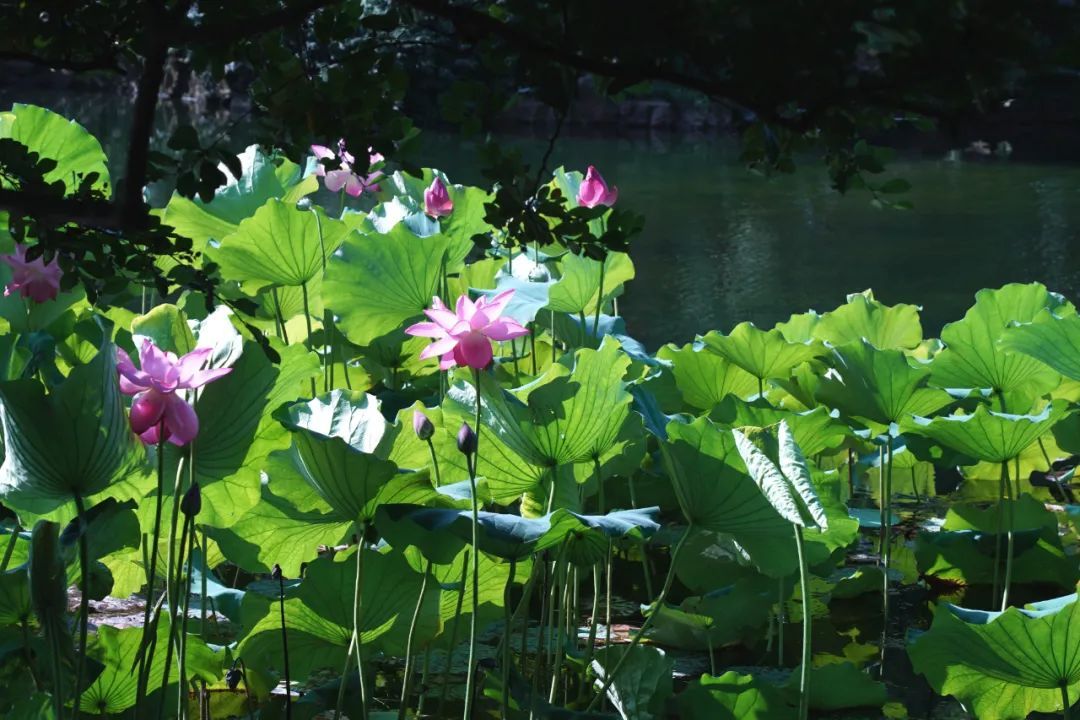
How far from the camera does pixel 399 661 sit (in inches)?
66.9

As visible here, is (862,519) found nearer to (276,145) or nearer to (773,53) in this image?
(276,145)

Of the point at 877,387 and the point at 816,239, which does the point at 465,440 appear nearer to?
the point at 877,387

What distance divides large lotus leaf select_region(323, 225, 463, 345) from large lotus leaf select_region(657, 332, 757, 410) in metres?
0.37

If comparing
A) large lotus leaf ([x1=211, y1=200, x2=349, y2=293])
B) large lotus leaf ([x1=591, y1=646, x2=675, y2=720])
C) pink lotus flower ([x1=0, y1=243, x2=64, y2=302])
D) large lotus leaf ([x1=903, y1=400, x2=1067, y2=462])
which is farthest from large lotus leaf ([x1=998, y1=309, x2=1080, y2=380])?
pink lotus flower ([x1=0, y1=243, x2=64, y2=302])

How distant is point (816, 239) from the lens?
647cm

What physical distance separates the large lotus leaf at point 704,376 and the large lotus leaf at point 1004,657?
673mm

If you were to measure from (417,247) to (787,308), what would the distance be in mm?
3022

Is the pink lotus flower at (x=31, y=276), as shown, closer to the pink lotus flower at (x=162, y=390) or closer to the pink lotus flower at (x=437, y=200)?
the pink lotus flower at (x=162, y=390)

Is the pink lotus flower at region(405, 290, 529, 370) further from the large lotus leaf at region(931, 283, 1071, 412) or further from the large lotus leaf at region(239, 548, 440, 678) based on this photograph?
the large lotus leaf at region(931, 283, 1071, 412)

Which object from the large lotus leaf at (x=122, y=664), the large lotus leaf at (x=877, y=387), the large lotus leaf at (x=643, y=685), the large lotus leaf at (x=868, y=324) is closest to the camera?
the large lotus leaf at (x=122, y=664)

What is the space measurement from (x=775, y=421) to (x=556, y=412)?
45cm

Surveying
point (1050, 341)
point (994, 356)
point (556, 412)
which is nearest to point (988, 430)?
point (1050, 341)

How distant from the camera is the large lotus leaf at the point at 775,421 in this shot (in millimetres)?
1638

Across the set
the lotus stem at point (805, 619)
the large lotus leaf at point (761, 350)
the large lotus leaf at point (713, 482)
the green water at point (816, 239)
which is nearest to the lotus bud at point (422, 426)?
the large lotus leaf at point (713, 482)
